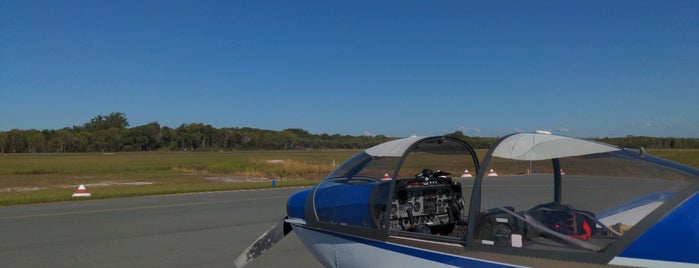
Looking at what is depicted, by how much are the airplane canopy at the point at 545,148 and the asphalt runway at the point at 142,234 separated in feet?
11.9

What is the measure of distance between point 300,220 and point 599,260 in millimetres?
2787

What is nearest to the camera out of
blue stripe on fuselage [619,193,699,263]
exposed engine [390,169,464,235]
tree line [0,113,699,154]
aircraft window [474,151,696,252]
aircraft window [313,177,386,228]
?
blue stripe on fuselage [619,193,699,263]

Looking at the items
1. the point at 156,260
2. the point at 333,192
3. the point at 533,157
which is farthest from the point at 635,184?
the point at 156,260

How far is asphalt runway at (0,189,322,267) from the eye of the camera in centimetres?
685

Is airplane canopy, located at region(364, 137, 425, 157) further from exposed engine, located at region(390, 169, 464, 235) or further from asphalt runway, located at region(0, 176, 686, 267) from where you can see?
asphalt runway, located at region(0, 176, 686, 267)

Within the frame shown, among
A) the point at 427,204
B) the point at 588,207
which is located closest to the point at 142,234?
the point at 427,204

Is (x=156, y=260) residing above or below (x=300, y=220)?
below

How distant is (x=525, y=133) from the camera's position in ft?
12.0

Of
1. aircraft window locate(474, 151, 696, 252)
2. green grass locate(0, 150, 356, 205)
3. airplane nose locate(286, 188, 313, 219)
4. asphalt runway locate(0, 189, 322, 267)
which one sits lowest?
green grass locate(0, 150, 356, 205)

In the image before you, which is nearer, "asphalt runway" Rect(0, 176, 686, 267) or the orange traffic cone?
"asphalt runway" Rect(0, 176, 686, 267)

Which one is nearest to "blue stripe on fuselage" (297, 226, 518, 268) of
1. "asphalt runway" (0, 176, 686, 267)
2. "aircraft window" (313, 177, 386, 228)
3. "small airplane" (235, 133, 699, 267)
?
"small airplane" (235, 133, 699, 267)

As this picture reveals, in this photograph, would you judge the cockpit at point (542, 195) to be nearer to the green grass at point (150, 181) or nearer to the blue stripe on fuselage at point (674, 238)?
the blue stripe on fuselage at point (674, 238)

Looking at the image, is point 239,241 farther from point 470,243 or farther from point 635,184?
point 635,184

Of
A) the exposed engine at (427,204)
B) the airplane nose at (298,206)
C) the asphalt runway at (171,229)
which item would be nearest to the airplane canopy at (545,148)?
the asphalt runway at (171,229)
